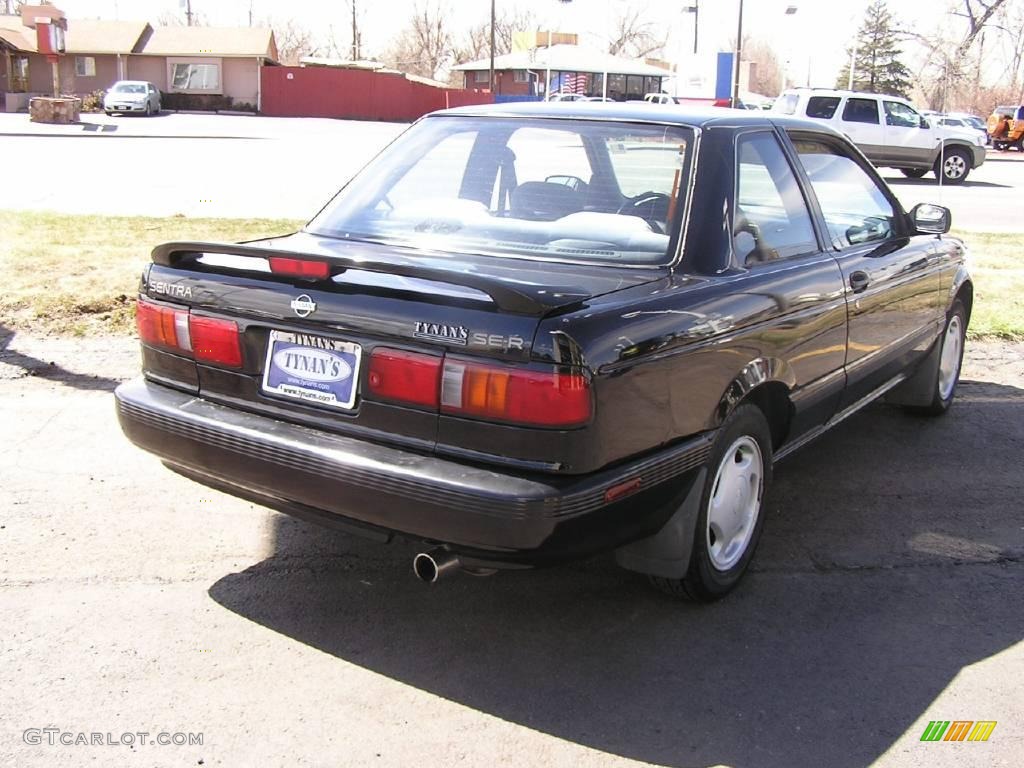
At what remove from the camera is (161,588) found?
3.77m

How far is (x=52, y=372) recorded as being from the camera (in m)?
6.29

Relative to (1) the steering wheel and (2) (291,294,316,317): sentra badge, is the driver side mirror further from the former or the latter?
(2) (291,294,316,317): sentra badge

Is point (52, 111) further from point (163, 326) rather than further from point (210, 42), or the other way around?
point (163, 326)

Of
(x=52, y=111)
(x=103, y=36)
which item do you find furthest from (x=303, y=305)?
(x=103, y=36)

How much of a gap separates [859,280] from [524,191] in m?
1.46

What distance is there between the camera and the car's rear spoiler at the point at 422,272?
2902 mm

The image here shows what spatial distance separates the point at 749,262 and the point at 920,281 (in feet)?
5.78

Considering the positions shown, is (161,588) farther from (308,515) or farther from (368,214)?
(368,214)

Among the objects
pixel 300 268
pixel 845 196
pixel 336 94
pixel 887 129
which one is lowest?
pixel 300 268

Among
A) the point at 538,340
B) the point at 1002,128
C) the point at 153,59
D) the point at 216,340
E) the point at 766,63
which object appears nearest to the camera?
the point at 538,340

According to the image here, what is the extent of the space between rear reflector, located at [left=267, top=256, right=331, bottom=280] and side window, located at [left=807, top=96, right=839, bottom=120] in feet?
73.4

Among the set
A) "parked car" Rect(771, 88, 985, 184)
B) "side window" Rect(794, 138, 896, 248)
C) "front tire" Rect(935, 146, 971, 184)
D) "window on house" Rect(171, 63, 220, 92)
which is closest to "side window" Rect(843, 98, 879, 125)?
"parked car" Rect(771, 88, 985, 184)

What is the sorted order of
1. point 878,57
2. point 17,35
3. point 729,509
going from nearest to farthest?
point 729,509 < point 17,35 < point 878,57

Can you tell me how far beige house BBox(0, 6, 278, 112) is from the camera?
6266cm
